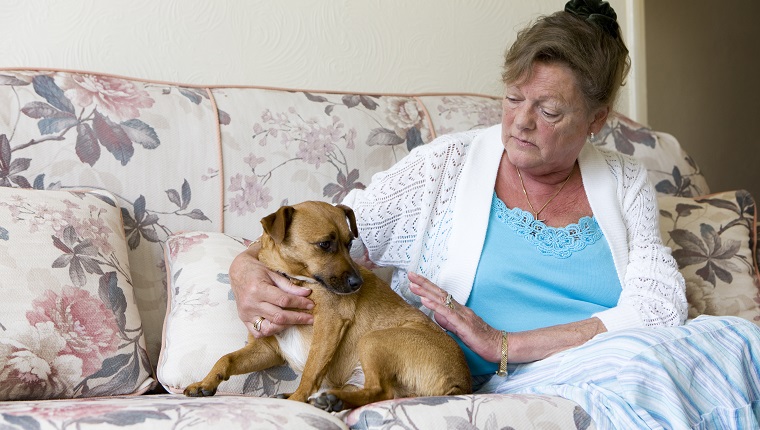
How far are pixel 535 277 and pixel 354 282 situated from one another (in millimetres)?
465

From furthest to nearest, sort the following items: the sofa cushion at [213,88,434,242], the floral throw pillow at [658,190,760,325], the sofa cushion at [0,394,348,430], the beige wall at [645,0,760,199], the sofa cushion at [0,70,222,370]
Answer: the beige wall at [645,0,760,199]
the floral throw pillow at [658,190,760,325]
the sofa cushion at [213,88,434,242]
the sofa cushion at [0,70,222,370]
the sofa cushion at [0,394,348,430]

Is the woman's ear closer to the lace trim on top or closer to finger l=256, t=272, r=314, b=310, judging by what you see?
the lace trim on top

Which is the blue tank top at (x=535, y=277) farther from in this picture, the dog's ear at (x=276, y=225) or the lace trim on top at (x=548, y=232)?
the dog's ear at (x=276, y=225)

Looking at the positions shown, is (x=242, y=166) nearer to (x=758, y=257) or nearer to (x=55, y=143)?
(x=55, y=143)

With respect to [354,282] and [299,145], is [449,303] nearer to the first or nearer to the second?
[354,282]

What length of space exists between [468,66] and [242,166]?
1115mm

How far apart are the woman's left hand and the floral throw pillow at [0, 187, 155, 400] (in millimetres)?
670

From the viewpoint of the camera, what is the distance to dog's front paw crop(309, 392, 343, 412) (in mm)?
1558

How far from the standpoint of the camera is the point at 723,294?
96.7 inches

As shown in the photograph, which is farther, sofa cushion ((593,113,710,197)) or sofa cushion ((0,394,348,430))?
sofa cushion ((593,113,710,197))

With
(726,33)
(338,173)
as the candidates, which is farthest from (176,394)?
(726,33)

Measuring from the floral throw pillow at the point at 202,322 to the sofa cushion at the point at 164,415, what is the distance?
0.47 meters

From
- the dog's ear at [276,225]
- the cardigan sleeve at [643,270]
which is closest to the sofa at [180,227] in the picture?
the dog's ear at [276,225]

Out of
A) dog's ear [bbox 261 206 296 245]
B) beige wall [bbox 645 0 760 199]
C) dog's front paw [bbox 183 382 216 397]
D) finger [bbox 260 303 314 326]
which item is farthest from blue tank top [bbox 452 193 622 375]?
beige wall [bbox 645 0 760 199]
